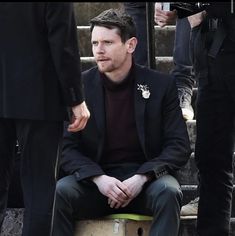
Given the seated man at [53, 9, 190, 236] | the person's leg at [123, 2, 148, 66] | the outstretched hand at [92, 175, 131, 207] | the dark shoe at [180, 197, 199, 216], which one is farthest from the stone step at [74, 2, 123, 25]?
the outstretched hand at [92, 175, 131, 207]

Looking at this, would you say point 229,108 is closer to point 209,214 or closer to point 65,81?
point 209,214

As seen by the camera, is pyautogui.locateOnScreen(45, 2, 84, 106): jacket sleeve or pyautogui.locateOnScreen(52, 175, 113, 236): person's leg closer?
pyautogui.locateOnScreen(45, 2, 84, 106): jacket sleeve

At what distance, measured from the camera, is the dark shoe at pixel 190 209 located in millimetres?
4574

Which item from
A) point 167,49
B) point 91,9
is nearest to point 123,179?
point 167,49

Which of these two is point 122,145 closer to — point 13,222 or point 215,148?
point 215,148

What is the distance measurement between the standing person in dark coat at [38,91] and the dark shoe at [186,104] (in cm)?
152

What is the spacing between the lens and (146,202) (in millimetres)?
4043

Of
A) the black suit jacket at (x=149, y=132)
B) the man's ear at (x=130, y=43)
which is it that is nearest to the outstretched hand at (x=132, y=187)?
the black suit jacket at (x=149, y=132)

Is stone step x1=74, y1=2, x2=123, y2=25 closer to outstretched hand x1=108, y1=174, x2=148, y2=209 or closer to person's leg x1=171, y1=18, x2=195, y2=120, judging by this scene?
person's leg x1=171, y1=18, x2=195, y2=120

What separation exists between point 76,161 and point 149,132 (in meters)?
0.44

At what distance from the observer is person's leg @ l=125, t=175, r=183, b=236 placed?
12.9ft

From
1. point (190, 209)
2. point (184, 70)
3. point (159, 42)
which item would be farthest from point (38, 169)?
point (159, 42)

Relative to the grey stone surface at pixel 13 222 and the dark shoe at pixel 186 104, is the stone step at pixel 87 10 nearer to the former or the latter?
the dark shoe at pixel 186 104

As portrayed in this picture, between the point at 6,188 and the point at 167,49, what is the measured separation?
115 inches
